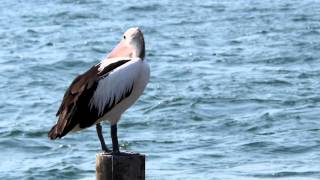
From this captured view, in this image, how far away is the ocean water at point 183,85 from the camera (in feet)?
41.6

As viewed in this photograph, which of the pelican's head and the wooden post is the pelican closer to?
the pelican's head

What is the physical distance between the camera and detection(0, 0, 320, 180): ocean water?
500 inches

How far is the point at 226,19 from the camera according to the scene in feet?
76.9

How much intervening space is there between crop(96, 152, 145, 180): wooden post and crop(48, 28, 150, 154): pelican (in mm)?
648

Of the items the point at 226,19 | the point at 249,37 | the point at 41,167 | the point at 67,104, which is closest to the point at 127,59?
the point at 67,104

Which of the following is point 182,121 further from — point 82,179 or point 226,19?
point 226,19

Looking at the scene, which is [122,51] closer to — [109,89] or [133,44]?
[133,44]

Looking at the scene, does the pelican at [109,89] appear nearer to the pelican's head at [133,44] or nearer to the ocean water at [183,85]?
the pelican's head at [133,44]

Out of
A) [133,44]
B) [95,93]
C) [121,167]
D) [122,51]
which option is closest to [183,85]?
[122,51]

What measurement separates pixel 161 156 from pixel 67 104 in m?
5.33

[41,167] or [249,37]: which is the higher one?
[249,37]

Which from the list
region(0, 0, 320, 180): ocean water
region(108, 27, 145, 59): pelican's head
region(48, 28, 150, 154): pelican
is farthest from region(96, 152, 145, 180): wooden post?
region(0, 0, 320, 180): ocean water

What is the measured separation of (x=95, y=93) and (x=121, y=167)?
97cm

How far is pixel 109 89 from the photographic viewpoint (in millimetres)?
7703
